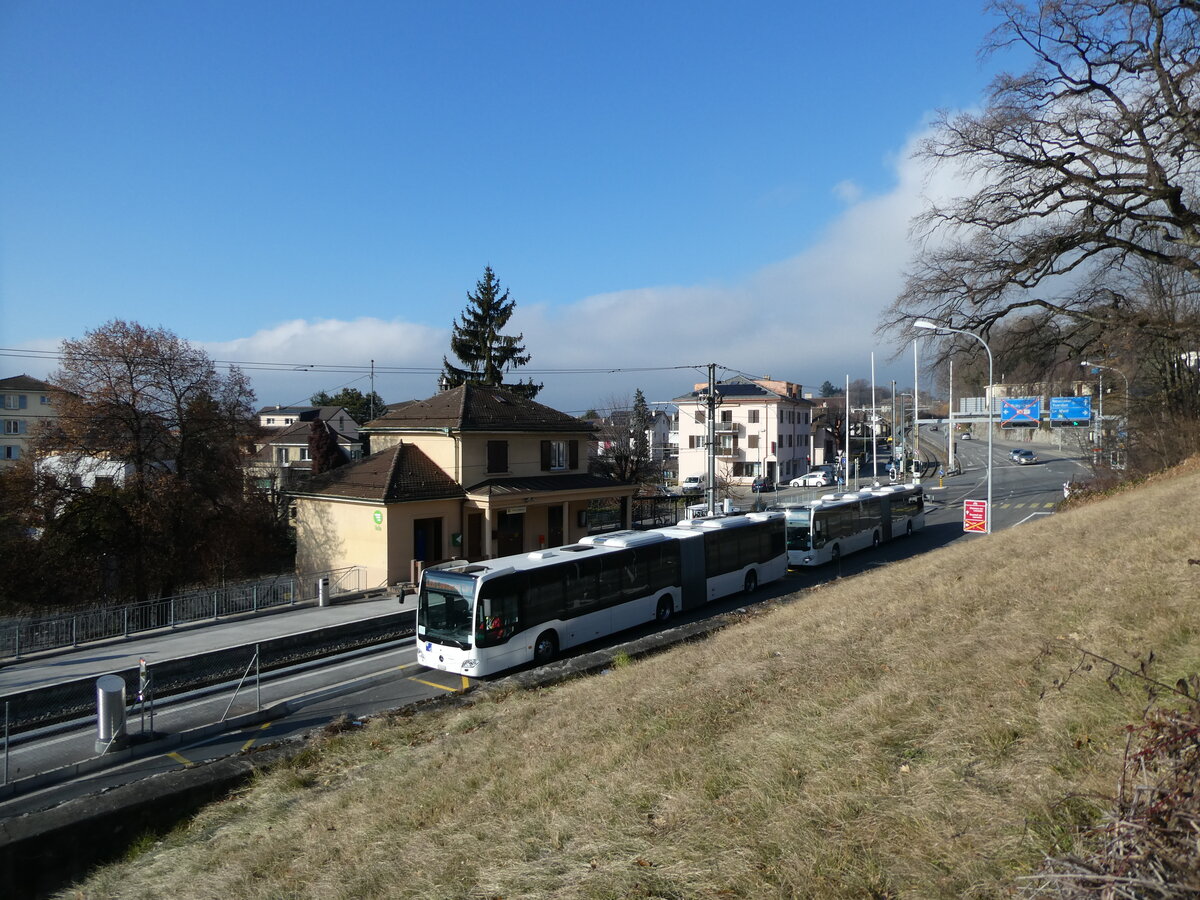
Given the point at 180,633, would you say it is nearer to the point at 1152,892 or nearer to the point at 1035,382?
the point at 1152,892

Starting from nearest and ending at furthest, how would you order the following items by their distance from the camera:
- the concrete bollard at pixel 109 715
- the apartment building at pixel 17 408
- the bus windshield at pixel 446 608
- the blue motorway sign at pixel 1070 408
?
the concrete bollard at pixel 109 715
the bus windshield at pixel 446 608
the blue motorway sign at pixel 1070 408
the apartment building at pixel 17 408

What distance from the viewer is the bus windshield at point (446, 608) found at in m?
15.7

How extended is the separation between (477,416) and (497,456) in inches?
76.6

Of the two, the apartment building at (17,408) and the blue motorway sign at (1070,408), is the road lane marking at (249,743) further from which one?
the apartment building at (17,408)

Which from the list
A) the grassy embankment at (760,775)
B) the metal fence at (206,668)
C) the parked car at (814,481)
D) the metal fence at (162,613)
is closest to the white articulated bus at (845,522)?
the metal fence at (206,668)

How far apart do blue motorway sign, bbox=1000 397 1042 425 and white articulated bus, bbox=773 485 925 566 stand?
5.84 metres

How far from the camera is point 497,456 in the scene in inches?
1255

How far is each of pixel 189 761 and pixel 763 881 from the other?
1113cm

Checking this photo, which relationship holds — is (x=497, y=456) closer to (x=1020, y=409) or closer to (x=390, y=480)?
(x=390, y=480)

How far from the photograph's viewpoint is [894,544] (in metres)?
34.7

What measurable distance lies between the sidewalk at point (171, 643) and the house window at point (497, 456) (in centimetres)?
820

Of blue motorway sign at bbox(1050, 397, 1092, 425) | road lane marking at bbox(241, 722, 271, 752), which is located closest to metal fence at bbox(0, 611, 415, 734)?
road lane marking at bbox(241, 722, 271, 752)

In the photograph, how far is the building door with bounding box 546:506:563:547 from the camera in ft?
112

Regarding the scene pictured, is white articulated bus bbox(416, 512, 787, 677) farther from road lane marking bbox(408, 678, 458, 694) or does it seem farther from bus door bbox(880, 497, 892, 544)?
bus door bbox(880, 497, 892, 544)
